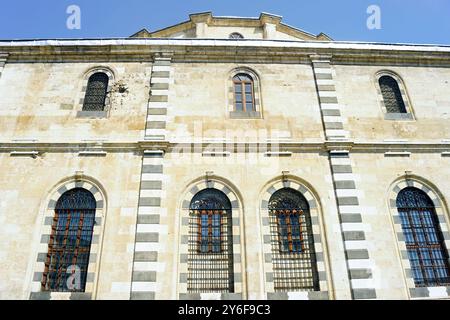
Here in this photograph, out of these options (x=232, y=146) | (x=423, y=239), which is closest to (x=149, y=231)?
(x=232, y=146)

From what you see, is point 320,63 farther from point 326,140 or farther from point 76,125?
point 76,125

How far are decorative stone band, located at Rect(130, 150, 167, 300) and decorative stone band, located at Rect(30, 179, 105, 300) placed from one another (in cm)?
104

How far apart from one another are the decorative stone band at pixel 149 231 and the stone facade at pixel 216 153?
0.03m

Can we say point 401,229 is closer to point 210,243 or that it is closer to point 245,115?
point 210,243

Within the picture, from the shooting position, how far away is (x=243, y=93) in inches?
438

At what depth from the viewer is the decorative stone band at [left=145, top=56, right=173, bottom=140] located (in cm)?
1009

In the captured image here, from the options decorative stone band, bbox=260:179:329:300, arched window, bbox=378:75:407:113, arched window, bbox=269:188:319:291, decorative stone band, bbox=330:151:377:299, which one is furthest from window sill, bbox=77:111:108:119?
arched window, bbox=378:75:407:113

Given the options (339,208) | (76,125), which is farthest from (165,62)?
(339,208)

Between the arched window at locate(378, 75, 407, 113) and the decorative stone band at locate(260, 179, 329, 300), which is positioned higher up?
the arched window at locate(378, 75, 407, 113)

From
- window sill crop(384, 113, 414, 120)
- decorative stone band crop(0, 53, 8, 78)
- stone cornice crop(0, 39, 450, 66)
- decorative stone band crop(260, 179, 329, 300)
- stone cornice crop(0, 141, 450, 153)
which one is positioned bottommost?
decorative stone band crop(260, 179, 329, 300)

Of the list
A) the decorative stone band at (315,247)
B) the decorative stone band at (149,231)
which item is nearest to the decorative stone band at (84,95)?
the decorative stone band at (149,231)

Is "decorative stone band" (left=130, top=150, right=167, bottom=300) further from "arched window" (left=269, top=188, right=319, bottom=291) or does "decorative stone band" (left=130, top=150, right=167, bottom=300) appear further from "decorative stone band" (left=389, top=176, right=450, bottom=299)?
"decorative stone band" (left=389, top=176, right=450, bottom=299)

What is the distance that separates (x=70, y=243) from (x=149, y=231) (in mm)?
2160
